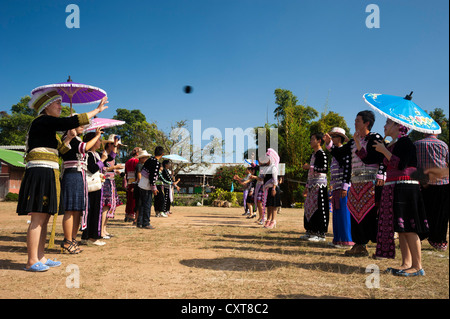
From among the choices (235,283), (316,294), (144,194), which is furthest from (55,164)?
(144,194)

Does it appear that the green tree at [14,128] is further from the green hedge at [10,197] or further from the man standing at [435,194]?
the man standing at [435,194]

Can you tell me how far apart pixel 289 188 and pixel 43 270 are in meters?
23.1

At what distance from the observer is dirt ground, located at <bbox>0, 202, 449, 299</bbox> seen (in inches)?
124

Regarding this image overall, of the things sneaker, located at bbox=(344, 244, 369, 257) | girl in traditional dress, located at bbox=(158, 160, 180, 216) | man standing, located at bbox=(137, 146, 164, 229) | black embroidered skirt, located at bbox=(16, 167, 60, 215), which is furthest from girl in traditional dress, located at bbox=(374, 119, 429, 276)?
girl in traditional dress, located at bbox=(158, 160, 180, 216)

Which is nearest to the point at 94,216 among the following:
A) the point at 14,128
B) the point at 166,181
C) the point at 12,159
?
the point at 166,181

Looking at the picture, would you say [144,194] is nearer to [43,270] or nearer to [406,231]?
[43,270]

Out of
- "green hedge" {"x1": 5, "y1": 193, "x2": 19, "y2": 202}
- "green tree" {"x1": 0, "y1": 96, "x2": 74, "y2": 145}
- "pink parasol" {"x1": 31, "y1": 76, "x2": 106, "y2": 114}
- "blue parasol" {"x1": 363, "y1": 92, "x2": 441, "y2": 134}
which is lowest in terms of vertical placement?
"green hedge" {"x1": 5, "y1": 193, "x2": 19, "y2": 202}

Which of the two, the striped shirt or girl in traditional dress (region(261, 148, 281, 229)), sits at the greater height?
the striped shirt

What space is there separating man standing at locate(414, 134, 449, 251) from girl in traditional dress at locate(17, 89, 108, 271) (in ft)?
20.3

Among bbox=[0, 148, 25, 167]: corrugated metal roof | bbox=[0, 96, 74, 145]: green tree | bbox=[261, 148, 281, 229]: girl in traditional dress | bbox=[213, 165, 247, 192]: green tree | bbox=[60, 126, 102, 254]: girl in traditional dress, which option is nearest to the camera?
bbox=[60, 126, 102, 254]: girl in traditional dress

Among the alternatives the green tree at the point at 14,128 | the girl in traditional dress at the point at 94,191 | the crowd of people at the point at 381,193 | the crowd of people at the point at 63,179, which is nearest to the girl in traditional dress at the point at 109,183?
the crowd of people at the point at 63,179

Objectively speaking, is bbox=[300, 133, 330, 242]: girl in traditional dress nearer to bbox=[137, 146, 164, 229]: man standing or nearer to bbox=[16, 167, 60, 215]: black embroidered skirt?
bbox=[137, 146, 164, 229]: man standing

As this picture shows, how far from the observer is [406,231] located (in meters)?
3.87

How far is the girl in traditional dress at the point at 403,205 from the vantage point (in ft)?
12.7
